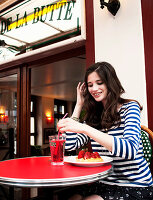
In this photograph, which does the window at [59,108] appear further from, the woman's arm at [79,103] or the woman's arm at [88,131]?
the woman's arm at [88,131]

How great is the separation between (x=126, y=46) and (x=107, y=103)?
0.81m

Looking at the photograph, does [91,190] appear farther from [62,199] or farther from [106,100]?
[106,100]

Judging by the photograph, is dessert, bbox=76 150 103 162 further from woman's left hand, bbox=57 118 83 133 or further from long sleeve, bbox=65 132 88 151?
long sleeve, bbox=65 132 88 151

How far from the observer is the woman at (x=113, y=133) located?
1178 mm

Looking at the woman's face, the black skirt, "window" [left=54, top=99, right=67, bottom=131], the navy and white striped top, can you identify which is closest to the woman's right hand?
the woman's face

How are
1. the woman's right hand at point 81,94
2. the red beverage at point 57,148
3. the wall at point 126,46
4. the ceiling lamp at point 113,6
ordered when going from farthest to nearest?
the ceiling lamp at point 113,6, the wall at point 126,46, the woman's right hand at point 81,94, the red beverage at point 57,148

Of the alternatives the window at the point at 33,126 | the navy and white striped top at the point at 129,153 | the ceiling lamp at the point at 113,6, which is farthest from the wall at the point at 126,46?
the window at the point at 33,126

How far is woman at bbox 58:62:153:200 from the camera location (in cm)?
118

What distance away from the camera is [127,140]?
118 centimetres

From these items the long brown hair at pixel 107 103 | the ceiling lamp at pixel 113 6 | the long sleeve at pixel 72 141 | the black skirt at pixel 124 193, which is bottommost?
the black skirt at pixel 124 193

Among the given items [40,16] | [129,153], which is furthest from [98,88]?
[40,16]

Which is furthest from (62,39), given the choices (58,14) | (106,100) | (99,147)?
(99,147)

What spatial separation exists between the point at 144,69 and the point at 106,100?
612 millimetres

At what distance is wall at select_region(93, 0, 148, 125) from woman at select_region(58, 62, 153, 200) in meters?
0.46
